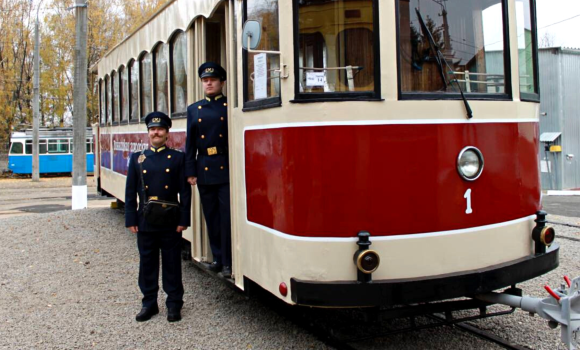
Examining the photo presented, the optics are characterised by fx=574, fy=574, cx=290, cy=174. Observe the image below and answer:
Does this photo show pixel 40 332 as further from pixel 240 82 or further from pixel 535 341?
pixel 535 341

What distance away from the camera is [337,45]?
3617mm

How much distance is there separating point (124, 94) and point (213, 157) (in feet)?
15.0

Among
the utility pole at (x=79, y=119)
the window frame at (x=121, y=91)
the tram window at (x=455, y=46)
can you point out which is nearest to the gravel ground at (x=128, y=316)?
the tram window at (x=455, y=46)

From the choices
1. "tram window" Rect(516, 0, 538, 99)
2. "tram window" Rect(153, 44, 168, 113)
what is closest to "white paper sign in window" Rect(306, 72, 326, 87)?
"tram window" Rect(516, 0, 538, 99)

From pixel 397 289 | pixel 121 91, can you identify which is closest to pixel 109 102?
pixel 121 91

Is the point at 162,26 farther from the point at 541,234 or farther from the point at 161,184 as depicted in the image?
the point at 541,234

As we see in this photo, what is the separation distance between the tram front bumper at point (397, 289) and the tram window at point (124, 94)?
18.8 ft

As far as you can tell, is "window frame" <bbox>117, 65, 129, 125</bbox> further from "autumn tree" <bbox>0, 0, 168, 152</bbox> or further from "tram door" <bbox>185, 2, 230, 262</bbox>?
"autumn tree" <bbox>0, 0, 168, 152</bbox>

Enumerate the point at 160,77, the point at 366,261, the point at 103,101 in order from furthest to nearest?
the point at 103,101 → the point at 160,77 → the point at 366,261

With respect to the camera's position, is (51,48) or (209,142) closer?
(209,142)

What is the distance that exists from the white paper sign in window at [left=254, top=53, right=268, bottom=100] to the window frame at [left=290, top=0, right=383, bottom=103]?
372 millimetres

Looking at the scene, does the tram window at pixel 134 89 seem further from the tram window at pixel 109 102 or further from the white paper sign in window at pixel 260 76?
the white paper sign in window at pixel 260 76

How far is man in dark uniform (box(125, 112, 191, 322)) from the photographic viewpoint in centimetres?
473

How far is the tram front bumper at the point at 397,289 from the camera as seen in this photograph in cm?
341
